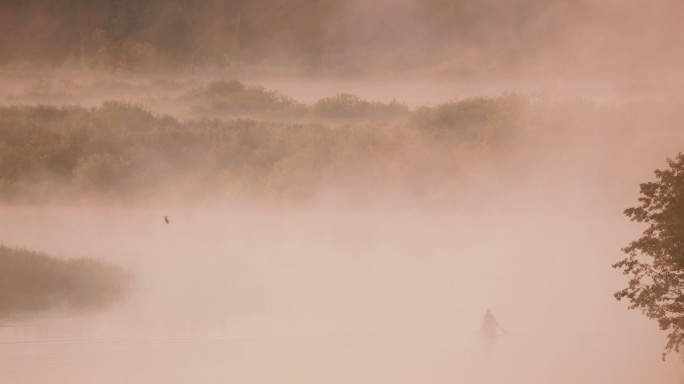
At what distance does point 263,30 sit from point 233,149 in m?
26.3

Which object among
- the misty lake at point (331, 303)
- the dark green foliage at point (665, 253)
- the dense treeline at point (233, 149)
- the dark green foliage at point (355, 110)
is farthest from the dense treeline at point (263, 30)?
the dark green foliage at point (665, 253)

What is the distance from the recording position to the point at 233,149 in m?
84.7

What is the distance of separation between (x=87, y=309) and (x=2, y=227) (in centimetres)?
2854

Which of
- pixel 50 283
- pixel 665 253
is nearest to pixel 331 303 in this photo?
pixel 50 283

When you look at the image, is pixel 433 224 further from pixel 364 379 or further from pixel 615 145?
pixel 364 379

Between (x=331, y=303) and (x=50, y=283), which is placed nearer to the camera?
(x=50, y=283)

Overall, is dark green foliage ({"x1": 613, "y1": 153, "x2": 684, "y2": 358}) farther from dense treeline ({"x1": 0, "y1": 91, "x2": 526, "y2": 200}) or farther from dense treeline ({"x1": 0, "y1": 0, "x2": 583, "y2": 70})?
dense treeline ({"x1": 0, "y1": 0, "x2": 583, "y2": 70})

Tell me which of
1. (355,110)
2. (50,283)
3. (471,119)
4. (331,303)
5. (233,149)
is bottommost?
(50,283)

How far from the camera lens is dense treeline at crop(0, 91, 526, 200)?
260 ft

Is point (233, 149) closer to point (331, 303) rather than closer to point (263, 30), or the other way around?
point (263, 30)

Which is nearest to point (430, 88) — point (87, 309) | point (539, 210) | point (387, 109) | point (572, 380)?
point (387, 109)

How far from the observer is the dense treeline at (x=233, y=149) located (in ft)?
260

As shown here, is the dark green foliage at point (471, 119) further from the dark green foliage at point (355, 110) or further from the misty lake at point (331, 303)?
the misty lake at point (331, 303)

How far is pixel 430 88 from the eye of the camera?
102 meters
